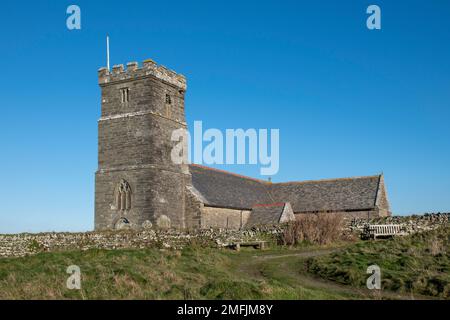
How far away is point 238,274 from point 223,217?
18141 millimetres

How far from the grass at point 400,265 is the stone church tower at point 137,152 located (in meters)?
14.0

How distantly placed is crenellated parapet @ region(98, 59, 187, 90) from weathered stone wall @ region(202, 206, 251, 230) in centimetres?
870

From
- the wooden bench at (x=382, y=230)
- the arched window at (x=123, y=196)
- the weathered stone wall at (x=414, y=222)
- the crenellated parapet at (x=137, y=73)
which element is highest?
the crenellated parapet at (x=137, y=73)

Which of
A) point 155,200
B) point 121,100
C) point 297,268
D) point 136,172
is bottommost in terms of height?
point 297,268

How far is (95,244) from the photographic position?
20.0 m

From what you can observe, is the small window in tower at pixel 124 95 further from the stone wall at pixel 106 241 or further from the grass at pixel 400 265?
the grass at pixel 400 265

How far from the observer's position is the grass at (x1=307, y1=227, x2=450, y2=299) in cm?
1102

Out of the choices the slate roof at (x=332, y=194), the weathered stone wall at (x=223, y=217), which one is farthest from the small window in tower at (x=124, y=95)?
the slate roof at (x=332, y=194)

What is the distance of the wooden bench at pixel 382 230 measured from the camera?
22859mm

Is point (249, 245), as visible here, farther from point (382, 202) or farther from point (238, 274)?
point (382, 202)

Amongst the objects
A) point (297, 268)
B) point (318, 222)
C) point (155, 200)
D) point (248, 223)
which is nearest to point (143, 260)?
point (297, 268)

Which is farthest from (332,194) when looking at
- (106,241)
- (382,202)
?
(106,241)
